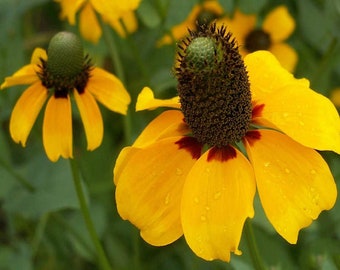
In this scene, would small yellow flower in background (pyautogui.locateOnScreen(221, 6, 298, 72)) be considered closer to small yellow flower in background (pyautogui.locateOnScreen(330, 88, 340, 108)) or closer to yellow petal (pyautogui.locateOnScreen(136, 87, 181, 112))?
small yellow flower in background (pyautogui.locateOnScreen(330, 88, 340, 108))

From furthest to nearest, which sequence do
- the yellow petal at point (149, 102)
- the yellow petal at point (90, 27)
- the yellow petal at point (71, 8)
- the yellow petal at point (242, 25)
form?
the yellow petal at point (242, 25)
the yellow petal at point (90, 27)
the yellow petal at point (71, 8)
the yellow petal at point (149, 102)

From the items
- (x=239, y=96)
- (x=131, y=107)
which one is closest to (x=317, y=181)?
(x=239, y=96)

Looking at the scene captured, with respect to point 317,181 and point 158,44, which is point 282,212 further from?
point 158,44

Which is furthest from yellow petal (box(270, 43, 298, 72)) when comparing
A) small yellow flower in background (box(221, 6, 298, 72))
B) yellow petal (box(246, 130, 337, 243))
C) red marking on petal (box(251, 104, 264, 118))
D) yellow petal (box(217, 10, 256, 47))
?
yellow petal (box(246, 130, 337, 243))

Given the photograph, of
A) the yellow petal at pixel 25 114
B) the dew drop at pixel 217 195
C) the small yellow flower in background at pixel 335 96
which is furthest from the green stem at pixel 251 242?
the small yellow flower in background at pixel 335 96

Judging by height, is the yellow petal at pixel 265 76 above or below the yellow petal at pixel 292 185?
above

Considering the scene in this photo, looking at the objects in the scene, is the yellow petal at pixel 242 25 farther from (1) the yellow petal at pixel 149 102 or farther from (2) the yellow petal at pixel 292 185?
(2) the yellow petal at pixel 292 185
